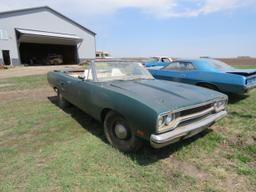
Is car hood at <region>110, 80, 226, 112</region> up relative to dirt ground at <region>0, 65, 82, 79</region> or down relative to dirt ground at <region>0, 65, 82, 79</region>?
up

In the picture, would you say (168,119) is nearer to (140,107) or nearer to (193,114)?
(140,107)

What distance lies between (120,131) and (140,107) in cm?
72

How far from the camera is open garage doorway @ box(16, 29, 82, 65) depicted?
1137 inches

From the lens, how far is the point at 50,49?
36.6m

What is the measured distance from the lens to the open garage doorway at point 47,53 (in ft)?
107

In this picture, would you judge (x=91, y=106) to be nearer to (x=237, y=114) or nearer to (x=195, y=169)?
(x=195, y=169)

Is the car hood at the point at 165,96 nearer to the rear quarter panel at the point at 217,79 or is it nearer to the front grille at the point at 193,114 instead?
the front grille at the point at 193,114

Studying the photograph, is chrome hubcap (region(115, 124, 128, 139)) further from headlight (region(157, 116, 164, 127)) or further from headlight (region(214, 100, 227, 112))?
headlight (region(214, 100, 227, 112))

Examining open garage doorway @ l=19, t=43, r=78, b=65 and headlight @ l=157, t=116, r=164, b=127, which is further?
open garage doorway @ l=19, t=43, r=78, b=65

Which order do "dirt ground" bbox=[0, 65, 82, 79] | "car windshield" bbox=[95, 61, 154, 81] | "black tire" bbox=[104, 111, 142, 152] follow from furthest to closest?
"dirt ground" bbox=[0, 65, 82, 79]
"car windshield" bbox=[95, 61, 154, 81]
"black tire" bbox=[104, 111, 142, 152]

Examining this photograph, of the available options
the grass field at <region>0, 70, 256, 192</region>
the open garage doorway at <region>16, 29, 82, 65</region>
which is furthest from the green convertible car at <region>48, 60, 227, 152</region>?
the open garage doorway at <region>16, 29, 82, 65</region>

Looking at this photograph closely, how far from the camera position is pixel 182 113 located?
8.83ft

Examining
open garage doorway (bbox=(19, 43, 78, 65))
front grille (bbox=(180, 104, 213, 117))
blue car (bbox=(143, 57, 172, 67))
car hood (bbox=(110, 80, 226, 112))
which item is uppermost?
open garage doorway (bbox=(19, 43, 78, 65))

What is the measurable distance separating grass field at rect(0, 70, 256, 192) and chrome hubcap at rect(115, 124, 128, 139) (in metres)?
0.26
